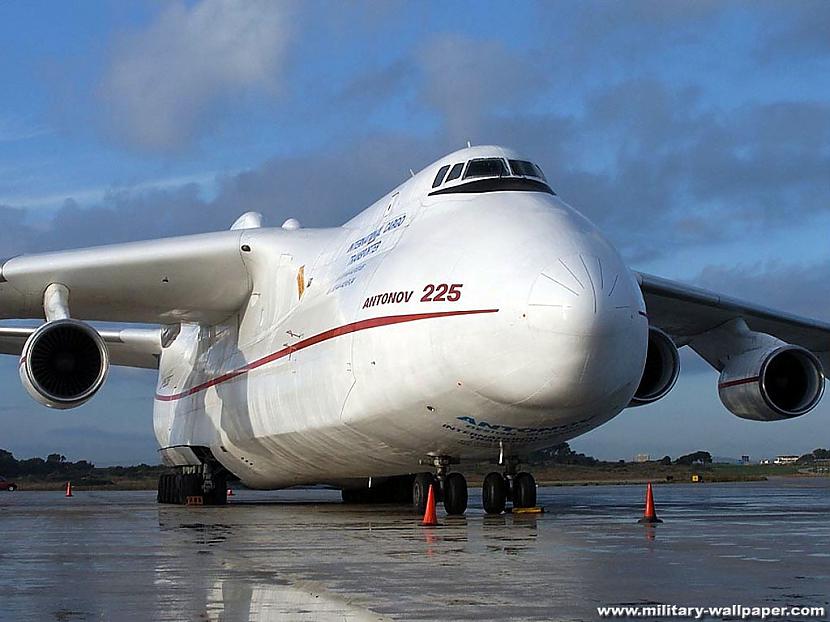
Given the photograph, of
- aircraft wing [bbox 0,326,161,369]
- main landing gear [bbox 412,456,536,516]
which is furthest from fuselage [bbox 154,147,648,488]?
aircraft wing [bbox 0,326,161,369]

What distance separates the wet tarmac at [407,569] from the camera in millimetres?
5254

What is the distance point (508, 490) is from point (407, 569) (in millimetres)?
6337

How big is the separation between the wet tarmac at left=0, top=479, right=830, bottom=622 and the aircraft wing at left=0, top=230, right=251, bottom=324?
536 cm

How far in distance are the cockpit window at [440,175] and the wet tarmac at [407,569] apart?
3.76m

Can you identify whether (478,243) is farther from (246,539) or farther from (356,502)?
(356,502)

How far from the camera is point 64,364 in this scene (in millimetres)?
15148

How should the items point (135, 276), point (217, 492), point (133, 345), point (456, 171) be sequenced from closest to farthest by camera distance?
point (456, 171) → point (135, 276) → point (217, 492) → point (133, 345)

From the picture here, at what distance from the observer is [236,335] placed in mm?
17781

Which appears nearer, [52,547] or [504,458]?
[52,547]

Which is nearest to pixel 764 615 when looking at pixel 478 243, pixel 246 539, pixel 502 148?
pixel 246 539

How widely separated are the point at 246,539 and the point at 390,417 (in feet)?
10.0

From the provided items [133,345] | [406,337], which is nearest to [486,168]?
[406,337]

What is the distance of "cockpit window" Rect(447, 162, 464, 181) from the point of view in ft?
42.9

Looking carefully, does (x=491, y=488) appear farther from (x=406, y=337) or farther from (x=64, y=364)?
(x=64, y=364)
